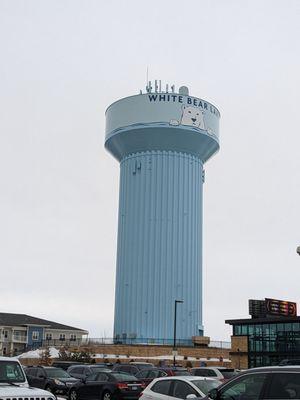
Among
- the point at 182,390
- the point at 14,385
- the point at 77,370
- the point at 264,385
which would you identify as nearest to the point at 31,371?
the point at 77,370

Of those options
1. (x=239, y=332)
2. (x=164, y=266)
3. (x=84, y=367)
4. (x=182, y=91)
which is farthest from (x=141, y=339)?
(x=84, y=367)

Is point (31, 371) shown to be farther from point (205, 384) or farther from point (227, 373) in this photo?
point (205, 384)

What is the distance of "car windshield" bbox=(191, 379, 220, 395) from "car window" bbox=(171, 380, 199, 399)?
301 mm

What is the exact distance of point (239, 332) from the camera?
2408 inches

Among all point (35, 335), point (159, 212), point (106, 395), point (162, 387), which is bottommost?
point (106, 395)

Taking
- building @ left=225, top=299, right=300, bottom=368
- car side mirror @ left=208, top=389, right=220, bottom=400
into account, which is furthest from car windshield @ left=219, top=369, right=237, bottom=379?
building @ left=225, top=299, right=300, bottom=368

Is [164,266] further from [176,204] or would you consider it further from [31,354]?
[31,354]

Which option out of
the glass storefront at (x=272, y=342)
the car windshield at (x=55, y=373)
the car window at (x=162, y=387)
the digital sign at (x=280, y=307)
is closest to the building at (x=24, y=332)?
the digital sign at (x=280, y=307)

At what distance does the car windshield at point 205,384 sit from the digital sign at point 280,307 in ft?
177

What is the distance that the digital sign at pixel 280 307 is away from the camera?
70875 millimetres

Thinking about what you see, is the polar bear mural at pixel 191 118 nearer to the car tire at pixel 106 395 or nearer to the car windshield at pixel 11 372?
the car tire at pixel 106 395

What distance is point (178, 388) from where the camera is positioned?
56.5ft

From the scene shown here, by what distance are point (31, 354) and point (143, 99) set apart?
31110mm

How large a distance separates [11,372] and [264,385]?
601 cm
